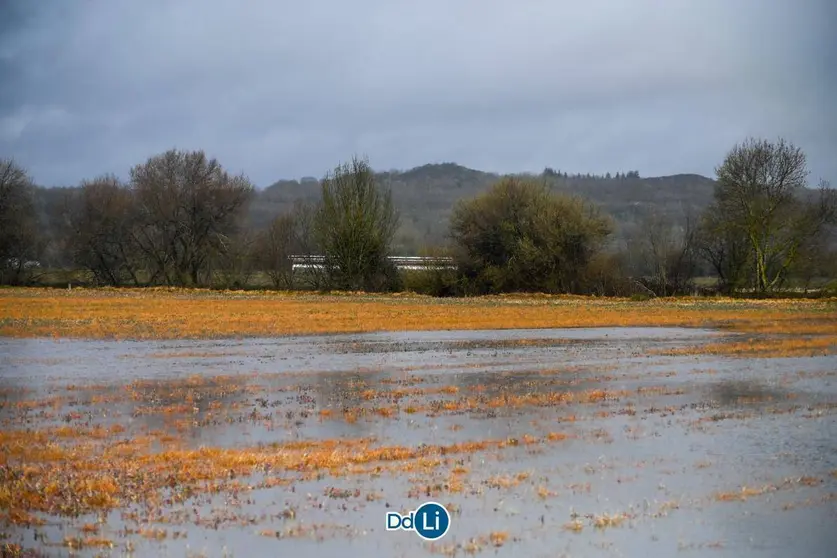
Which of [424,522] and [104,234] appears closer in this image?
[424,522]

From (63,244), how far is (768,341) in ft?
237

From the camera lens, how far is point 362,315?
4350 cm

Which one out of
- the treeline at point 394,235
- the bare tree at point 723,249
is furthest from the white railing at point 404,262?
the bare tree at point 723,249

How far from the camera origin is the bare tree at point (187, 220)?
8431 cm

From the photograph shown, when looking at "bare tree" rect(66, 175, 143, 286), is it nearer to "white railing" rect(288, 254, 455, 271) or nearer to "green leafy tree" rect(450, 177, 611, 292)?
"white railing" rect(288, 254, 455, 271)

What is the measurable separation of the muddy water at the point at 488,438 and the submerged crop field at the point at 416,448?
0.13 ft

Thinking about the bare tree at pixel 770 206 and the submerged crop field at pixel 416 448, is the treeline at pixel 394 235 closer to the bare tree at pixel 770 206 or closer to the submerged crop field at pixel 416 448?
the bare tree at pixel 770 206

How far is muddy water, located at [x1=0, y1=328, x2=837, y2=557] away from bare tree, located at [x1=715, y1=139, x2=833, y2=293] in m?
43.3

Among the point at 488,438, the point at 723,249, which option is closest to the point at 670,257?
the point at 723,249

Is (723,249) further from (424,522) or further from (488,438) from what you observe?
(424,522)

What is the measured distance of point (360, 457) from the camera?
11.9m

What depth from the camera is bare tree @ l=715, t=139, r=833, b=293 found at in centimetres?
6456

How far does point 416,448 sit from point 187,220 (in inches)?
2990

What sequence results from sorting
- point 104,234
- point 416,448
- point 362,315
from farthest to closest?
point 104,234 < point 362,315 < point 416,448
